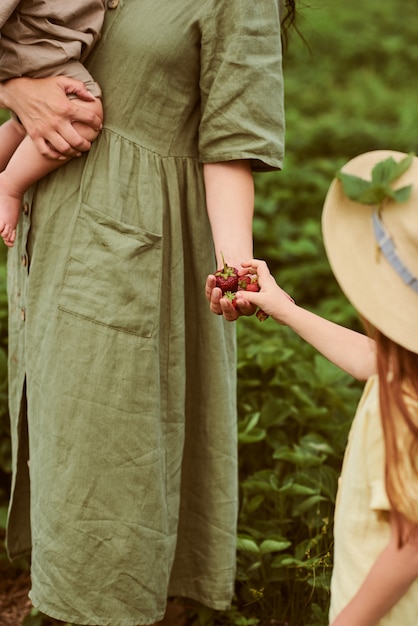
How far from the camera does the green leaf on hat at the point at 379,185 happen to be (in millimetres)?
1531

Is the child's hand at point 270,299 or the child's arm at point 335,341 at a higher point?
the child's hand at point 270,299

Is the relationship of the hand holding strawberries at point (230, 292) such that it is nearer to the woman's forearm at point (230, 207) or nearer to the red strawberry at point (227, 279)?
the red strawberry at point (227, 279)

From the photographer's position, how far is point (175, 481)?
2.45 meters

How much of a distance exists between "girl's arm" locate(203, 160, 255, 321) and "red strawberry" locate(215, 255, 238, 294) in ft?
0.53

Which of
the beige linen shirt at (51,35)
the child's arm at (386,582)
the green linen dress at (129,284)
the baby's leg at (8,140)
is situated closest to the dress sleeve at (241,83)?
the green linen dress at (129,284)

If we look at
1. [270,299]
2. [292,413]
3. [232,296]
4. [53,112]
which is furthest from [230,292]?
[292,413]

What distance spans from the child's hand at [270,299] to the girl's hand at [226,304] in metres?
0.02

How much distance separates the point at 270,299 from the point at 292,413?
5.49 feet

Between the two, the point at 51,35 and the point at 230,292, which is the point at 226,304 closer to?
the point at 230,292

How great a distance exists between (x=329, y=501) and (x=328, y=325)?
55.2 inches

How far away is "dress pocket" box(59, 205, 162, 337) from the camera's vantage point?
221 cm

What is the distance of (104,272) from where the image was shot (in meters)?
2.21

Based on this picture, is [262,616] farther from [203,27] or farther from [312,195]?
[312,195]

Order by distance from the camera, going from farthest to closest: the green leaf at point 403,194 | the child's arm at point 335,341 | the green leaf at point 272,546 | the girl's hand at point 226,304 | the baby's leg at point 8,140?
1. the green leaf at point 272,546
2. the baby's leg at point 8,140
3. the girl's hand at point 226,304
4. the child's arm at point 335,341
5. the green leaf at point 403,194
